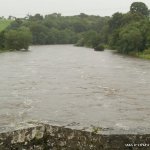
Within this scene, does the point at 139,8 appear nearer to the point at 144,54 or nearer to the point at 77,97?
the point at 144,54

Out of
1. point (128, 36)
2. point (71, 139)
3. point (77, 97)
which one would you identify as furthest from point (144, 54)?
point (71, 139)

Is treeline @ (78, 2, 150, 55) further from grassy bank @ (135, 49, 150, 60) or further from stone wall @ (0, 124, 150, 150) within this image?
stone wall @ (0, 124, 150, 150)

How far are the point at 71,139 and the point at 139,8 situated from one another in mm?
138025

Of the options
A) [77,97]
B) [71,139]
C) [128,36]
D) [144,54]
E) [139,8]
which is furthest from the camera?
[139,8]

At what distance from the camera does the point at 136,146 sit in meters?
6.45

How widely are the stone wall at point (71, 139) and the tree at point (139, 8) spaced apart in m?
136

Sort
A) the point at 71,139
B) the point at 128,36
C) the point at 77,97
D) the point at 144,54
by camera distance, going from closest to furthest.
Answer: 1. the point at 71,139
2. the point at 77,97
3. the point at 144,54
4. the point at 128,36

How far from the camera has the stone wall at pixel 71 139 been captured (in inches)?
251

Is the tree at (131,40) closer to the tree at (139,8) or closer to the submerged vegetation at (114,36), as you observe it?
the submerged vegetation at (114,36)

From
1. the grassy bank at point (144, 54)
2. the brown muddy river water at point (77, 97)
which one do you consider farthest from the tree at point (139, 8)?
the brown muddy river water at point (77, 97)

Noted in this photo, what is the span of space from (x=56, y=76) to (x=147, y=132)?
4261cm

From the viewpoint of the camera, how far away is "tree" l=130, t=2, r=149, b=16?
140 meters

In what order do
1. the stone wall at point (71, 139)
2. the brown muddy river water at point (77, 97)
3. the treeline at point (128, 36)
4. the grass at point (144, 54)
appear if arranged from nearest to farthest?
the stone wall at point (71, 139) < the brown muddy river water at point (77, 97) < the grass at point (144, 54) < the treeline at point (128, 36)

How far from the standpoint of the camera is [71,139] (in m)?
6.46
